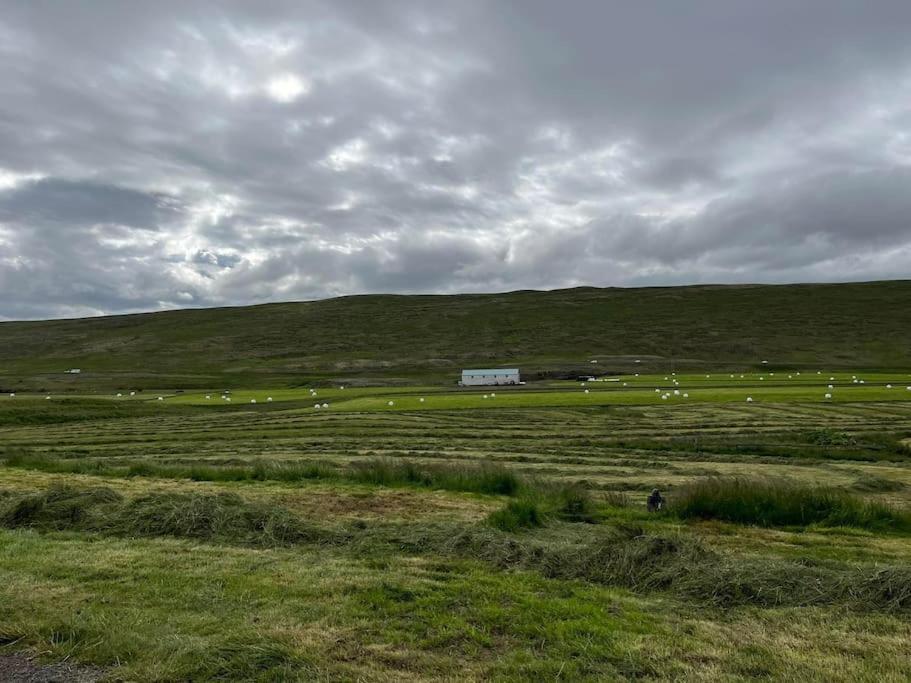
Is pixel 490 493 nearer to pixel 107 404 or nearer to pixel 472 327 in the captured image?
pixel 107 404

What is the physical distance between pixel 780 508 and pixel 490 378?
8680cm

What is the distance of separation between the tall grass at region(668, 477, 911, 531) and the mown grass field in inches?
1.9

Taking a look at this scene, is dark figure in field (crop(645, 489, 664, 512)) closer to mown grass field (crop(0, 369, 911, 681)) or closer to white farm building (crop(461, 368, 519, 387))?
mown grass field (crop(0, 369, 911, 681))

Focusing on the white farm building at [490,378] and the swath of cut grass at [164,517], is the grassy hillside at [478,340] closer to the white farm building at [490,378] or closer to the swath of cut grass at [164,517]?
the white farm building at [490,378]

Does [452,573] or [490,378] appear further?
[490,378]

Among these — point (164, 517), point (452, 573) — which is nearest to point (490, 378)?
point (164, 517)

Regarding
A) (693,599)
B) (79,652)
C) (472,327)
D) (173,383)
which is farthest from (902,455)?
(472,327)

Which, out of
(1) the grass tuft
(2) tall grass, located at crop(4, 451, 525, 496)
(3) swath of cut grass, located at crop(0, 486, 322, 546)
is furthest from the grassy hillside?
(1) the grass tuft

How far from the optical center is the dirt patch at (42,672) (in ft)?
20.2

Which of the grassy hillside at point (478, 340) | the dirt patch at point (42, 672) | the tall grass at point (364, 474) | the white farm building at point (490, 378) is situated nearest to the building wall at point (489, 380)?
the white farm building at point (490, 378)

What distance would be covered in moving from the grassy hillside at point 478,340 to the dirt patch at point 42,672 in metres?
107

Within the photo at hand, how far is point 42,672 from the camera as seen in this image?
20.7 ft

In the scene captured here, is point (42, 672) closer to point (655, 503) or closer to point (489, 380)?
point (655, 503)

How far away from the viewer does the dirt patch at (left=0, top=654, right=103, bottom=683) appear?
6168 millimetres
